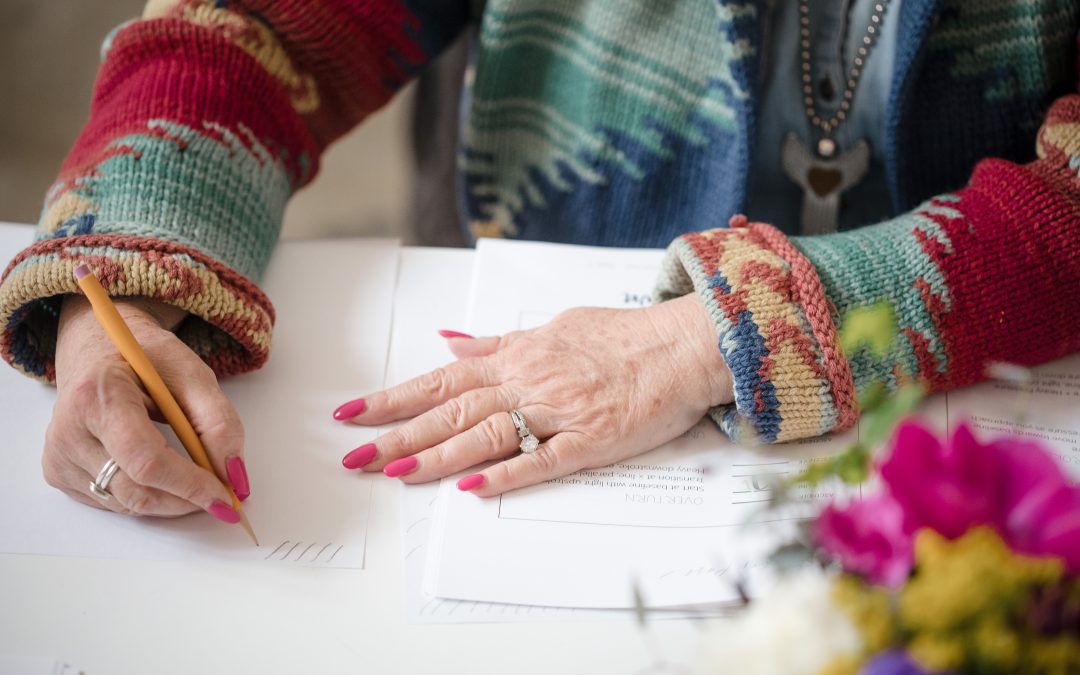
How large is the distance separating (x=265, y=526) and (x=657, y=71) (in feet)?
1.92

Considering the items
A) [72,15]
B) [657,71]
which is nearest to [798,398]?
[657,71]

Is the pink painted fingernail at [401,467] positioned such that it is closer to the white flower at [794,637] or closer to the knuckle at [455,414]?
the knuckle at [455,414]

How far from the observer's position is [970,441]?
0.35 meters

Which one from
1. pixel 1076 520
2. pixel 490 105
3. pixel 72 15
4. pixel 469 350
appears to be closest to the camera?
pixel 1076 520

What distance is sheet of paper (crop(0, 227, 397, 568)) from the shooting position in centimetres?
64

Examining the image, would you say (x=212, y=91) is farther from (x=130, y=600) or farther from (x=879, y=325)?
(x=879, y=325)

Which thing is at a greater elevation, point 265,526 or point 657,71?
point 657,71

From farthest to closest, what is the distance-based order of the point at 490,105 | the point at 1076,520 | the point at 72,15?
the point at 72,15 < the point at 490,105 < the point at 1076,520

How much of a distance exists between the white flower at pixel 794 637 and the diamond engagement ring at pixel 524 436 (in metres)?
0.36

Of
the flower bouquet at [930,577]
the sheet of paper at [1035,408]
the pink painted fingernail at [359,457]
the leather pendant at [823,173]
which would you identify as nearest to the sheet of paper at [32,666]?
the pink painted fingernail at [359,457]

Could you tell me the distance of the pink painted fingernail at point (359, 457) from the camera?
68 cm

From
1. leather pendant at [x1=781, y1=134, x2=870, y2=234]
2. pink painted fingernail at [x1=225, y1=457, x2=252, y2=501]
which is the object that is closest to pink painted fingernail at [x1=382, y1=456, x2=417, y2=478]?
pink painted fingernail at [x1=225, y1=457, x2=252, y2=501]

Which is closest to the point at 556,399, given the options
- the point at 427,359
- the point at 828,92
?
the point at 427,359

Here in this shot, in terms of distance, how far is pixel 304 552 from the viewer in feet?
2.10
